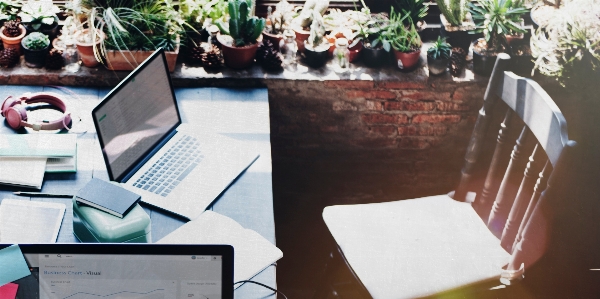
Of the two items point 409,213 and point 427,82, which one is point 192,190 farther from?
point 427,82

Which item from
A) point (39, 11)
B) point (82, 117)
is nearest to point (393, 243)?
point (82, 117)

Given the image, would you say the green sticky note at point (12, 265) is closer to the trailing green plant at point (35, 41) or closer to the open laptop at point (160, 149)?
the open laptop at point (160, 149)

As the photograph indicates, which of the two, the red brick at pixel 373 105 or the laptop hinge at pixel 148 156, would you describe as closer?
the laptop hinge at pixel 148 156

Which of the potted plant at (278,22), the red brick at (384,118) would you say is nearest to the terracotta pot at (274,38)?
the potted plant at (278,22)

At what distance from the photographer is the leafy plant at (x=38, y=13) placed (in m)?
2.39

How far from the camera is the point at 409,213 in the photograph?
2.21 metres

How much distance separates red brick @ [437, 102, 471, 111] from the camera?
2.59 meters

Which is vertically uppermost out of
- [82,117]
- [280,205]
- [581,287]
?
[82,117]

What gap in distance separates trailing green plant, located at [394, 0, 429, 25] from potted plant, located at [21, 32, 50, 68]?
1413 mm

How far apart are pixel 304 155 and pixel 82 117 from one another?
1016mm

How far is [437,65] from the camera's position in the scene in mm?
2449

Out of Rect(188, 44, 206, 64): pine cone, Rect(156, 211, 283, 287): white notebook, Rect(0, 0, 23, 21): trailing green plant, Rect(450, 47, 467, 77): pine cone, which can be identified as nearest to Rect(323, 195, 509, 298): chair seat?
Rect(156, 211, 283, 287): white notebook

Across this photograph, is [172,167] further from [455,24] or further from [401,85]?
[455,24]

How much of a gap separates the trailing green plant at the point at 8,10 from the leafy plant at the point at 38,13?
0.03 meters
